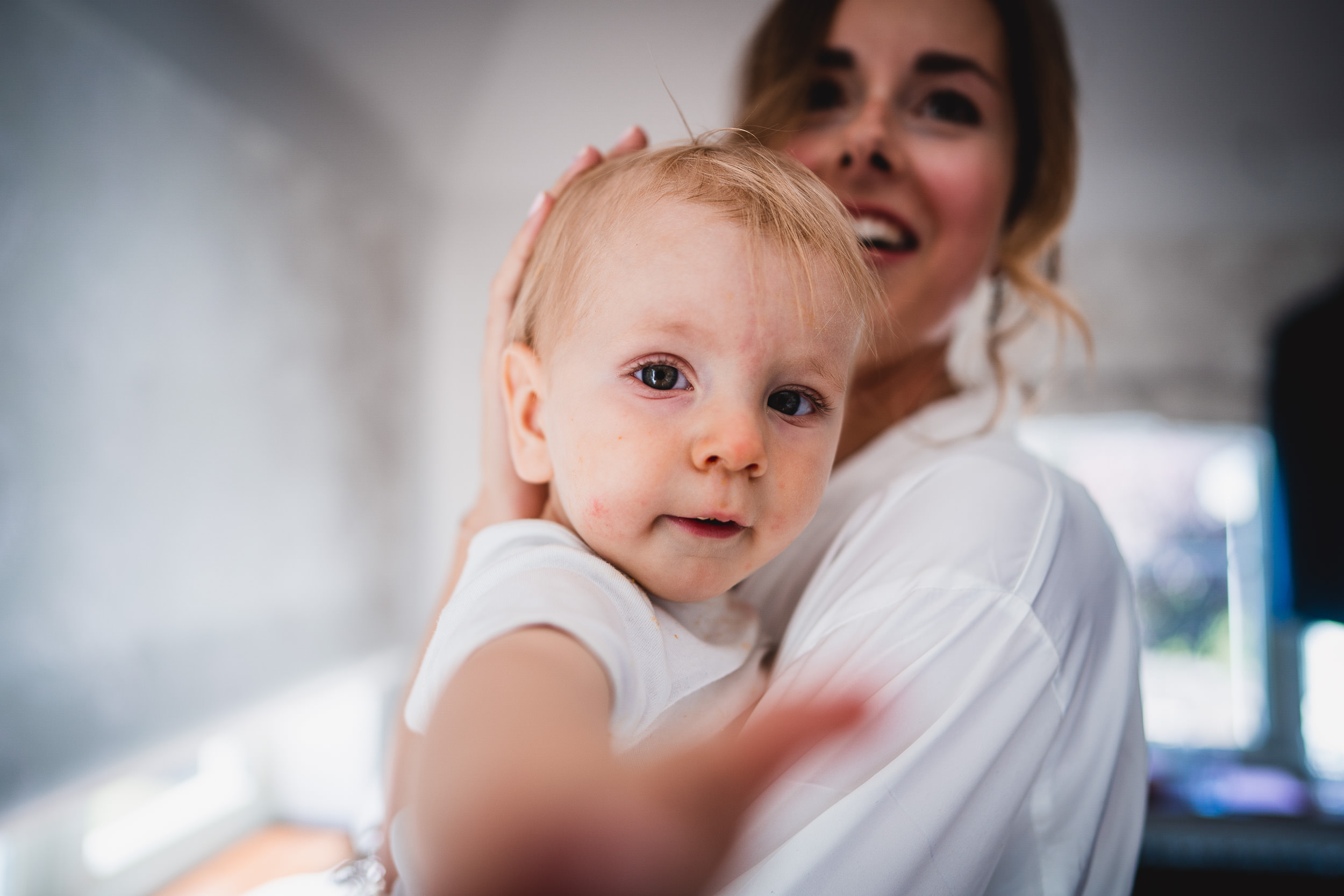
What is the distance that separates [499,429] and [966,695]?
1.68 ft

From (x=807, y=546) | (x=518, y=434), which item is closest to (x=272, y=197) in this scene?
(x=518, y=434)

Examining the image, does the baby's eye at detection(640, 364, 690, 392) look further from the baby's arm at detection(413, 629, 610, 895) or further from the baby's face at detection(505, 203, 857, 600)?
the baby's arm at detection(413, 629, 610, 895)

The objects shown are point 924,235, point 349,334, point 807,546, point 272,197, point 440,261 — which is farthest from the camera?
point 440,261

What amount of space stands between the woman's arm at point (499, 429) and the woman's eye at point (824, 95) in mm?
267

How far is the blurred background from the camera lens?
4.23 feet

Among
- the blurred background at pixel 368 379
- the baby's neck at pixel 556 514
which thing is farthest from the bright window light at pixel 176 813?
the baby's neck at pixel 556 514

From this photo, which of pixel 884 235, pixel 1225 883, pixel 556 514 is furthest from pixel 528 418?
pixel 1225 883

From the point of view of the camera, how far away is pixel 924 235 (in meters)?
0.82

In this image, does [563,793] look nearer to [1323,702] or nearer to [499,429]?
[499,429]

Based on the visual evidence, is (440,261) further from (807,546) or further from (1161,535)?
(1161,535)

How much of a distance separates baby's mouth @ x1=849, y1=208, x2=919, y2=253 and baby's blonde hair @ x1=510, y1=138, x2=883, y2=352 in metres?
0.22

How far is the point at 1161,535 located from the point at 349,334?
3.44 metres

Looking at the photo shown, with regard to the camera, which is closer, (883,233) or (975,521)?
(975,521)

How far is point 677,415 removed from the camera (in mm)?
458
